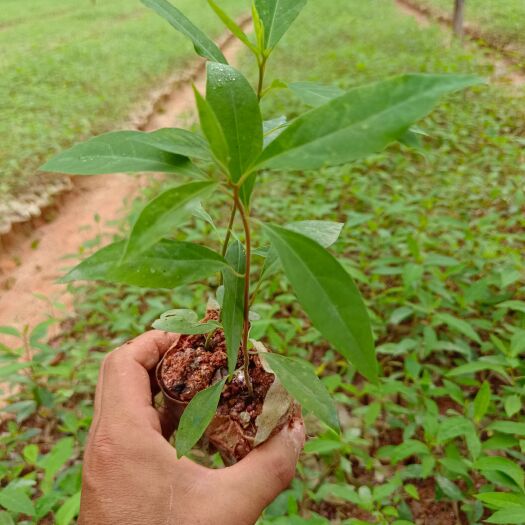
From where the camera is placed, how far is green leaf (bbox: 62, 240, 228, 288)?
62 centimetres

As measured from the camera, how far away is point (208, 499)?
0.86 metres

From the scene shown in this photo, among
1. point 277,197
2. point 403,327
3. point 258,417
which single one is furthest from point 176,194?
point 277,197

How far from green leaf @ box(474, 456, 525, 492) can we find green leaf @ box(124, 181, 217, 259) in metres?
1.24

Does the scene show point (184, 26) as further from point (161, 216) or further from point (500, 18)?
point (500, 18)

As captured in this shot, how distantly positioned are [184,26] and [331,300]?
0.49m

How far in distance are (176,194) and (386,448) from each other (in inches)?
54.1

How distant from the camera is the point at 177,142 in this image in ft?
2.11

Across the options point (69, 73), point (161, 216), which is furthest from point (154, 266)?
point (69, 73)

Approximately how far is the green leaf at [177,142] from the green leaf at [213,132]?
0.14 feet

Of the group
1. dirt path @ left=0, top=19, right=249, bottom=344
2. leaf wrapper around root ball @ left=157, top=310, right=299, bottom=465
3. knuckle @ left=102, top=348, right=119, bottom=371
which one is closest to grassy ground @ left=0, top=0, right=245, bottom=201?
dirt path @ left=0, top=19, right=249, bottom=344

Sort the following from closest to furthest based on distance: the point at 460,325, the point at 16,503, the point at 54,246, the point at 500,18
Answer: the point at 16,503 → the point at 460,325 → the point at 54,246 → the point at 500,18

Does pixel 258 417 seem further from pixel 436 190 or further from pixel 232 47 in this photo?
pixel 232 47

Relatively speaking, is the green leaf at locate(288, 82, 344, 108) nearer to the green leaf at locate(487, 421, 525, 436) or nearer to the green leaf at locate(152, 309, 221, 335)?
the green leaf at locate(152, 309, 221, 335)

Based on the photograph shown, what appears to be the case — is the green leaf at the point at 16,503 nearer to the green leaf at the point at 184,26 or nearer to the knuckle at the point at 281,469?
the knuckle at the point at 281,469
